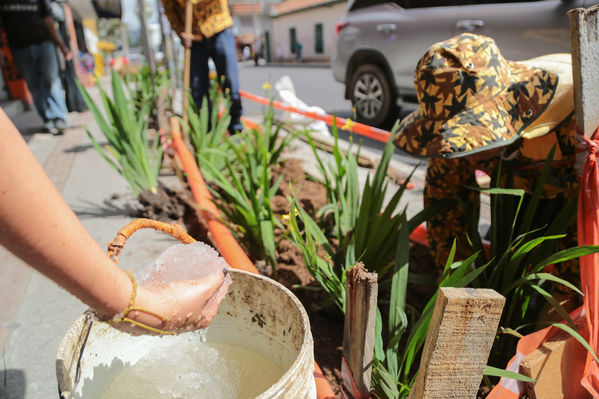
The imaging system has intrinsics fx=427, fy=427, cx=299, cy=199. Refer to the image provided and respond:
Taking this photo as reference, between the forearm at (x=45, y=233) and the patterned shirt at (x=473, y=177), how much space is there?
119 centimetres

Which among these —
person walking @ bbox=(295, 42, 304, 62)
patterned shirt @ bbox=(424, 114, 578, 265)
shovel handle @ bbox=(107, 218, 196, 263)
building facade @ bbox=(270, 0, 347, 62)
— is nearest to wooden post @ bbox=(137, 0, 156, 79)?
patterned shirt @ bbox=(424, 114, 578, 265)

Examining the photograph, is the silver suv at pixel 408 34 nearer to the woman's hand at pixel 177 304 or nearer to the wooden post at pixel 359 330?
the wooden post at pixel 359 330

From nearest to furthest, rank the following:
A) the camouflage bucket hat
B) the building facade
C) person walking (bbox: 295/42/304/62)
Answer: the camouflage bucket hat → the building facade → person walking (bbox: 295/42/304/62)

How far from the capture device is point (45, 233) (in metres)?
0.54

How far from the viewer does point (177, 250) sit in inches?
33.8

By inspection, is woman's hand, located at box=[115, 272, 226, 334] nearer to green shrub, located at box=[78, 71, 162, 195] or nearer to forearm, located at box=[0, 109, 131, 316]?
forearm, located at box=[0, 109, 131, 316]

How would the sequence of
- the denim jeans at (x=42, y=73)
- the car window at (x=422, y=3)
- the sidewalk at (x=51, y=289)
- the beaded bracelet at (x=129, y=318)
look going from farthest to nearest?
the denim jeans at (x=42, y=73) < the car window at (x=422, y=3) < the sidewalk at (x=51, y=289) < the beaded bracelet at (x=129, y=318)

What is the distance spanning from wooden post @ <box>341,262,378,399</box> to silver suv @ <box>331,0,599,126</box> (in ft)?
11.2

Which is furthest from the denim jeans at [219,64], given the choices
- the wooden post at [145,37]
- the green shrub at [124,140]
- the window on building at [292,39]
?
the window on building at [292,39]

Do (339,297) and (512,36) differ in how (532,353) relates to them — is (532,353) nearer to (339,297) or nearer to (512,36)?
(339,297)

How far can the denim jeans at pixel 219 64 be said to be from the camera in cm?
371

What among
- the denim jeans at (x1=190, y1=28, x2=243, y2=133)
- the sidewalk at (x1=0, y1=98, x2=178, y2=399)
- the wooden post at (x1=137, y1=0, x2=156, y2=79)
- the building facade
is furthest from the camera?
the building facade

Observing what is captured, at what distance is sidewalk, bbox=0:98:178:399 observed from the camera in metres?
1.37

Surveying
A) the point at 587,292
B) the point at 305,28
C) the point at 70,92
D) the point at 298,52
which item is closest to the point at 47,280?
the point at 587,292
